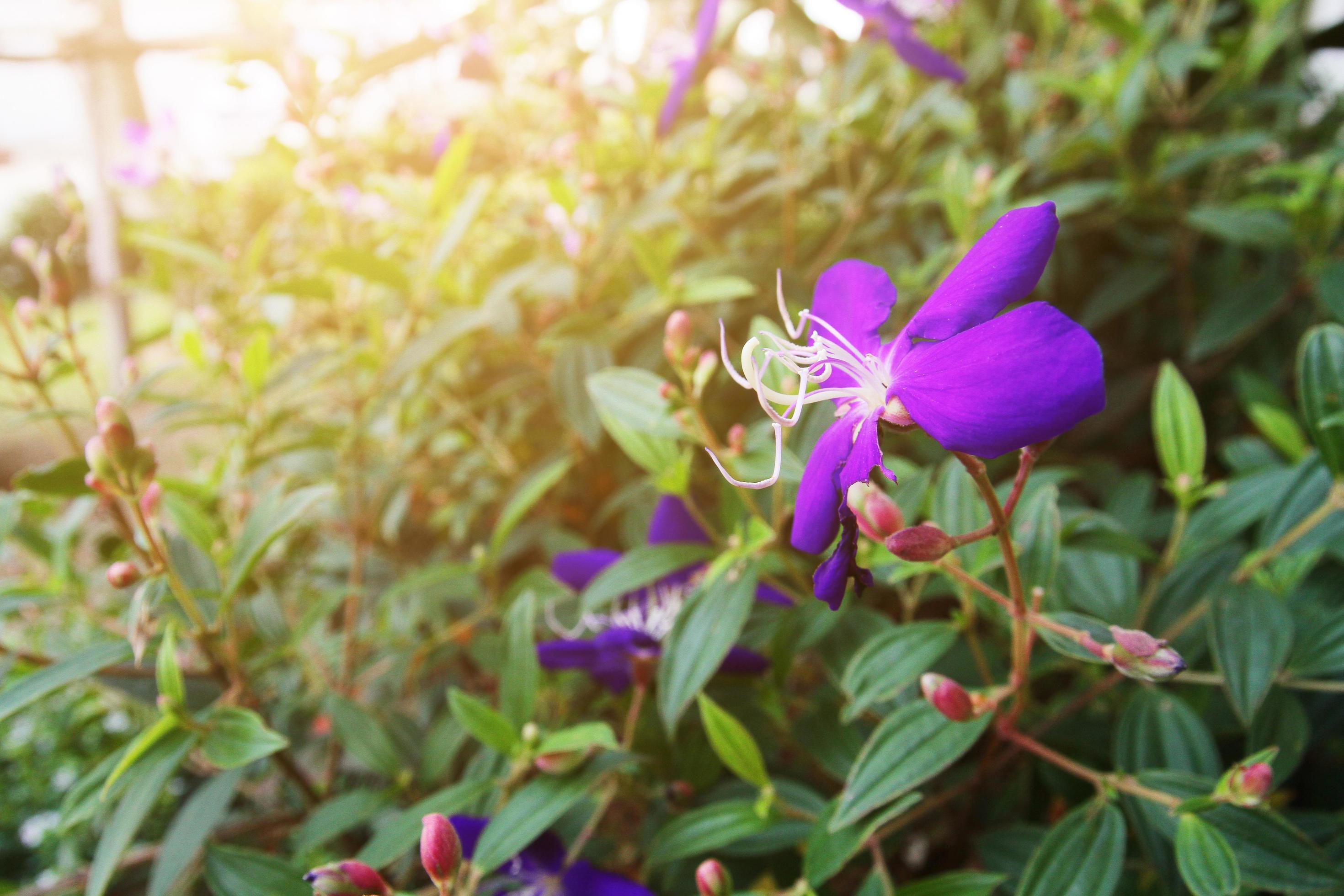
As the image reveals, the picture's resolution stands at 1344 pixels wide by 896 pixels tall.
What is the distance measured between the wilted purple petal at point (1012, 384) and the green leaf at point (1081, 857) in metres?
0.33

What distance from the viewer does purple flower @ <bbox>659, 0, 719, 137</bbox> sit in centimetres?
96

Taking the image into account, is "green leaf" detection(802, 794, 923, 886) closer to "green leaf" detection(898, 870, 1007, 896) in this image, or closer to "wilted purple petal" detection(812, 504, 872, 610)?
"green leaf" detection(898, 870, 1007, 896)

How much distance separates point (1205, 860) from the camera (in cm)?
47

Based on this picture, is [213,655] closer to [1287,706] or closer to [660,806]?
[660,806]

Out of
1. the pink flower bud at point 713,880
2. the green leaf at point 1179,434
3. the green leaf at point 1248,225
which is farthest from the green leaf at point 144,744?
the green leaf at point 1248,225

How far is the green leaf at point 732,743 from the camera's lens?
575 mm

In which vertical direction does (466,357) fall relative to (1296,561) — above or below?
above

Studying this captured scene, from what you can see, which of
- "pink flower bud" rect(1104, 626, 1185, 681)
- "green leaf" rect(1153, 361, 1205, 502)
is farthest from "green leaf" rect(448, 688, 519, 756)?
"green leaf" rect(1153, 361, 1205, 502)

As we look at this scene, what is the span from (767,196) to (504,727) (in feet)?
2.87

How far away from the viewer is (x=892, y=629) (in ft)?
1.84

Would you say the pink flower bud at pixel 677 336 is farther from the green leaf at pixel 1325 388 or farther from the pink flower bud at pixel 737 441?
the green leaf at pixel 1325 388

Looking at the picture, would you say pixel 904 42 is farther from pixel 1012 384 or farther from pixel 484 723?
pixel 484 723

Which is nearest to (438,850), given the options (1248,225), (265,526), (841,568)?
(841,568)

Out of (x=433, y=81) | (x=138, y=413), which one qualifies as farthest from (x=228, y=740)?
(x=138, y=413)
